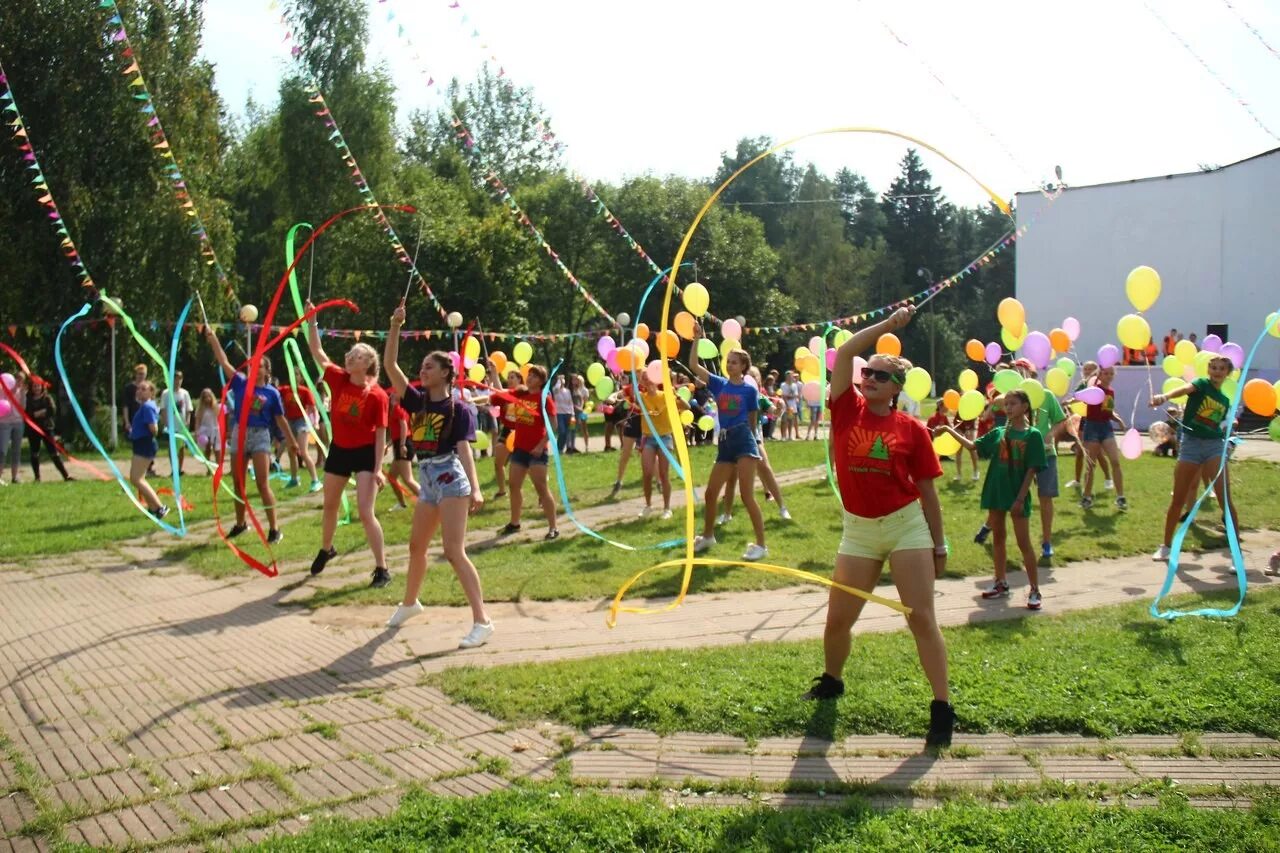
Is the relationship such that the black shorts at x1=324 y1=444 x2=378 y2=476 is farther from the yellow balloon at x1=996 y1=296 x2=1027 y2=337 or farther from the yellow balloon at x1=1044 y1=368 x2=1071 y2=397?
the yellow balloon at x1=1044 y1=368 x2=1071 y2=397

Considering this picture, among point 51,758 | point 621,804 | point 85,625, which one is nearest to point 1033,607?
point 621,804

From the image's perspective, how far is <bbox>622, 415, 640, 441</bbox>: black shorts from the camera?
43.5 ft

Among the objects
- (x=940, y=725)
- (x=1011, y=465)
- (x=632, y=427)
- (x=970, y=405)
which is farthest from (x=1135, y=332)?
(x=632, y=427)

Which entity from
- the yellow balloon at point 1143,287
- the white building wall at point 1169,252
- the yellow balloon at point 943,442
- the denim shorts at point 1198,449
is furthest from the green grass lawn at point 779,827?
the white building wall at point 1169,252

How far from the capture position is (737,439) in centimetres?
898

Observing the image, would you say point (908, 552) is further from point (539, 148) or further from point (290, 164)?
point (539, 148)

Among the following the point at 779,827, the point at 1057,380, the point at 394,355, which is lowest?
the point at 779,827

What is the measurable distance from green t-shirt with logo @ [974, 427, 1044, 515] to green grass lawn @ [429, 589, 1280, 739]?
1310 millimetres

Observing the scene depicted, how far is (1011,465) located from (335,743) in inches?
208

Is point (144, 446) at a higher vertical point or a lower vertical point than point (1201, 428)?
higher

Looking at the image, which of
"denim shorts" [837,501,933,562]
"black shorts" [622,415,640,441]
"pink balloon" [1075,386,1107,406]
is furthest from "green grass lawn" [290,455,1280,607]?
"denim shorts" [837,501,933,562]

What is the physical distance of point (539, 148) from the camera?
41.8 meters

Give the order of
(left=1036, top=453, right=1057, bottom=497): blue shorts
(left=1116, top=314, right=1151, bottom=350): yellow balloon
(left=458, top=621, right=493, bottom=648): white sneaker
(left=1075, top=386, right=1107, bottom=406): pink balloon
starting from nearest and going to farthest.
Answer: (left=458, top=621, right=493, bottom=648): white sneaker
(left=1036, top=453, right=1057, bottom=497): blue shorts
(left=1116, top=314, right=1151, bottom=350): yellow balloon
(left=1075, top=386, right=1107, bottom=406): pink balloon

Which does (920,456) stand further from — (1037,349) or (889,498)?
(1037,349)
